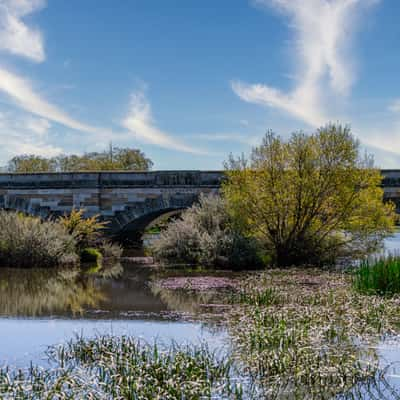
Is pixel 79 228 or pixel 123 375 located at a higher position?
pixel 79 228

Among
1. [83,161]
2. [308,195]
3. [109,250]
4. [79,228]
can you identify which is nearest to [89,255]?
[79,228]

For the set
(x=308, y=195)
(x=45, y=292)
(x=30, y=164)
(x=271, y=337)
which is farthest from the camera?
(x=30, y=164)

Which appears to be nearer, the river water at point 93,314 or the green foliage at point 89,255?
the river water at point 93,314

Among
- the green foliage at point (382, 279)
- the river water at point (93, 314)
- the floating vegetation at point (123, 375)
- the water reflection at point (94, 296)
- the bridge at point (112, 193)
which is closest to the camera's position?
the floating vegetation at point (123, 375)

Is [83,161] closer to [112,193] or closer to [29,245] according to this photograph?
[112,193]

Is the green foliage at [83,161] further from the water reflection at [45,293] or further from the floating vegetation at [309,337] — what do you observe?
the floating vegetation at [309,337]

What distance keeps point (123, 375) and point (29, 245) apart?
52.0 feet

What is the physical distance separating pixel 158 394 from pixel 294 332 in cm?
303

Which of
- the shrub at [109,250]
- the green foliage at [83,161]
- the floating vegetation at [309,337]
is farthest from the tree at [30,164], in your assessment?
the floating vegetation at [309,337]

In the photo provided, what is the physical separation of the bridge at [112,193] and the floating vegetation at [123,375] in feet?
67.4

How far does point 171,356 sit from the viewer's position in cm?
815

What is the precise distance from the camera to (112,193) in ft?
102

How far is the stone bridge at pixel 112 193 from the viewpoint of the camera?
29344 millimetres

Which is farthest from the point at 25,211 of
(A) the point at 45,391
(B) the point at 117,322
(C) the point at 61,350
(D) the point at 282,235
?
(A) the point at 45,391
